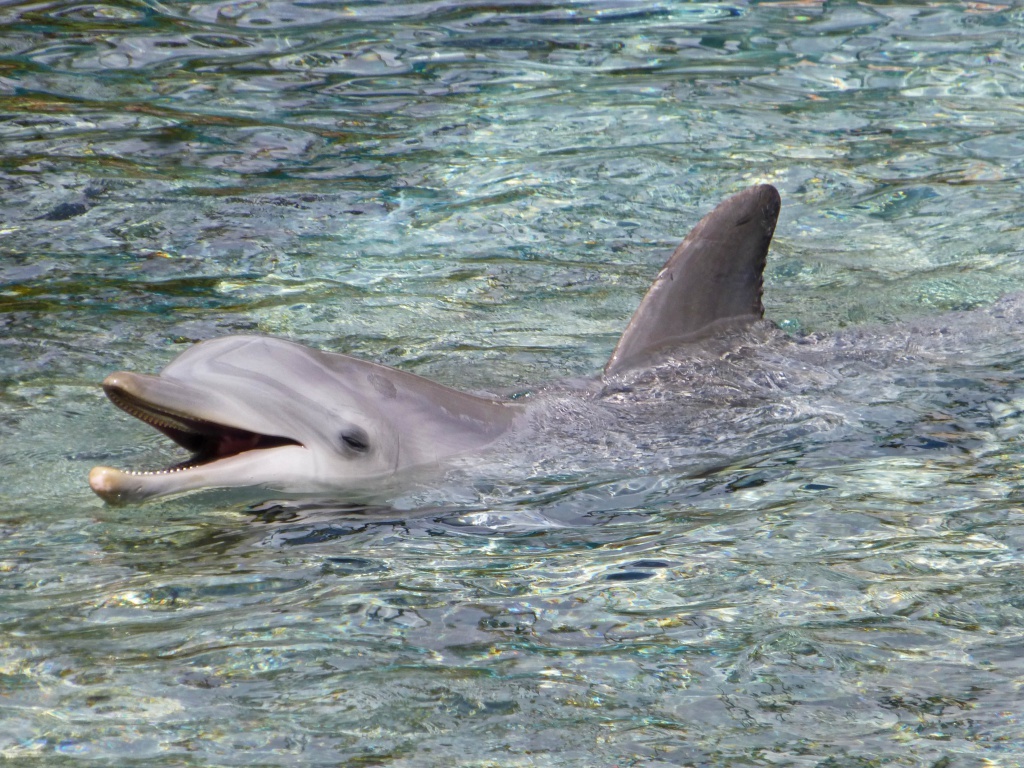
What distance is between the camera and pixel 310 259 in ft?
25.6

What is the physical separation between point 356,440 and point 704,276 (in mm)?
1931

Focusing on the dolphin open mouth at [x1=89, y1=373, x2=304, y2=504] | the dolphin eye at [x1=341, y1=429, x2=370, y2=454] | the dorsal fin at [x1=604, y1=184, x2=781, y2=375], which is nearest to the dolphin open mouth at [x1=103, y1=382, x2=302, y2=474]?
the dolphin open mouth at [x1=89, y1=373, x2=304, y2=504]

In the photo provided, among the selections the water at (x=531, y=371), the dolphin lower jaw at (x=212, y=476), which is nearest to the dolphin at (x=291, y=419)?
the dolphin lower jaw at (x=212, y=476)

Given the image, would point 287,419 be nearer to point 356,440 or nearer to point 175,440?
point 356,440

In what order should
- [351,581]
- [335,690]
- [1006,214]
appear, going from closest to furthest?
[335,690], [351,581], [1006,214]

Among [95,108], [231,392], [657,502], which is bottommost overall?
[657,502]

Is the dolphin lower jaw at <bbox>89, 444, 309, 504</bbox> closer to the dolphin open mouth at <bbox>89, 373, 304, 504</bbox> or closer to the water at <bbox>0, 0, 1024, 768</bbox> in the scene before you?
the dolphin open mouth at <bbox>89, 373, 304, 504</bbox>

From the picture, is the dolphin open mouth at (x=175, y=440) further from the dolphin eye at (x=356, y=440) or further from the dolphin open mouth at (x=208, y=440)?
the dolphin eye at (x=356, y=440)

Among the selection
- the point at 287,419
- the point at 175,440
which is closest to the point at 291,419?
the point at 287,419

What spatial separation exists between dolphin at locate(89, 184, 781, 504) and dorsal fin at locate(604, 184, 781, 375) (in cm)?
23

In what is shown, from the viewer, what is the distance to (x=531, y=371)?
21.0ft

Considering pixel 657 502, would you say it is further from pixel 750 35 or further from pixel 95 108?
pixel 750 35

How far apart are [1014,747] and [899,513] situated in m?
1.58

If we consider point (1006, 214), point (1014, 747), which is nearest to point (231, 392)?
point (1014, 747)
